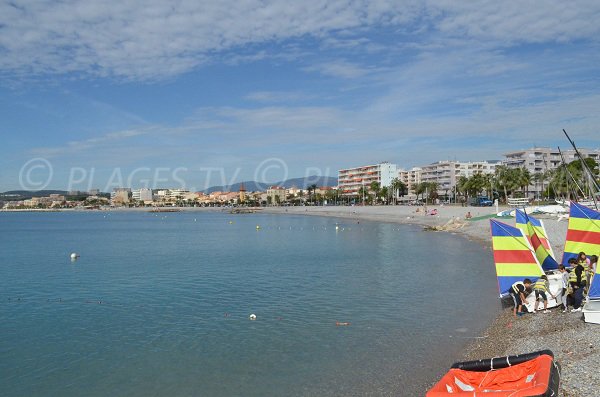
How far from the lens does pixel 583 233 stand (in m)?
18.6

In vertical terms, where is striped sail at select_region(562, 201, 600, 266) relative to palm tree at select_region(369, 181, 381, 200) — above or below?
below

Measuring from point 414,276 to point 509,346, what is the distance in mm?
14381

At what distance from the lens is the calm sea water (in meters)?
12.3

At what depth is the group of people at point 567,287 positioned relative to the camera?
14844mm

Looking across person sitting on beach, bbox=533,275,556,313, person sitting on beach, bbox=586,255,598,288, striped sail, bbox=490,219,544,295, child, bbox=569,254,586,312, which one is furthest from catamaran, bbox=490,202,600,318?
child, bbox=569,254,586,312

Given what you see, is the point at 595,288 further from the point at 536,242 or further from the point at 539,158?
the point at 539,158

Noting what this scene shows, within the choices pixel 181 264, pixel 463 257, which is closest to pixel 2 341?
pixel 181 264

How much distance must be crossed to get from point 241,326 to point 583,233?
1293cm

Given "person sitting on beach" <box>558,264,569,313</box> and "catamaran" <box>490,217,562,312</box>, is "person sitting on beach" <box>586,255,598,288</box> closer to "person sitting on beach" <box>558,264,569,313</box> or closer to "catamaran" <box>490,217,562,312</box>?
"person sitting on beach" <box>558,264,569,313</box>

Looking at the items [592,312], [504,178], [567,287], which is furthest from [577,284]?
[504,178]

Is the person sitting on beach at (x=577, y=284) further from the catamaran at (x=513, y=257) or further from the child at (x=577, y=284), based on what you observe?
the catamaran at (x=513, y=257)

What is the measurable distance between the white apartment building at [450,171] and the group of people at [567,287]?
16284cm

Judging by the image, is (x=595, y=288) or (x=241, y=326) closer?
(x=595, y=288)

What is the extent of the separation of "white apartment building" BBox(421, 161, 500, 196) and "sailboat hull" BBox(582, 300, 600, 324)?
166557 mm
